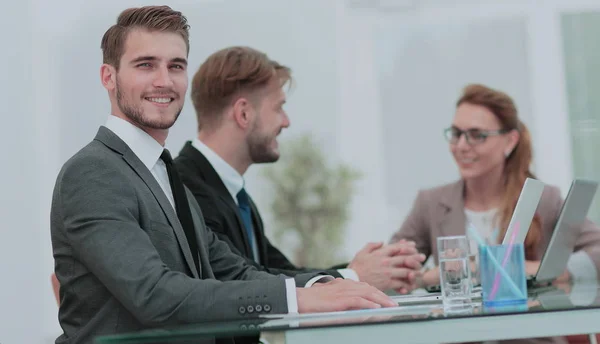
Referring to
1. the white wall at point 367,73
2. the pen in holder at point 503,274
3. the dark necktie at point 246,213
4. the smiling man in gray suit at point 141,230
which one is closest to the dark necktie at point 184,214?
the smiling man in gray suit at point 141,230

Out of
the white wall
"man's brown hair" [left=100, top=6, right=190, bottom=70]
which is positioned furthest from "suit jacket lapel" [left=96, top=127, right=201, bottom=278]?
the white wall

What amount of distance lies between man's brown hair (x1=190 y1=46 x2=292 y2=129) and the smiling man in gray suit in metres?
1.15

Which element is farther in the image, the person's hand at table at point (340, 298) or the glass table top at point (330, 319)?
the person's hand at table at point (340, 298)

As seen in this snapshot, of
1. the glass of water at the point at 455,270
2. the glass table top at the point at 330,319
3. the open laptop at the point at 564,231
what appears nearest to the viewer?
the glass table top at the point at 330,319

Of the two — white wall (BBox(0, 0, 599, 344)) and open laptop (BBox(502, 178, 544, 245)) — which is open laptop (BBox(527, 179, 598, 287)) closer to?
open laptop (BBox(502, 178, 544, 245))

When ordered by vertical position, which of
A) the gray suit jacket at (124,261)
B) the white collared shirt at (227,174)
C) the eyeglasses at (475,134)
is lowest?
the gray suit jacket at (124,261)

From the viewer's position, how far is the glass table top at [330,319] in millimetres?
1503

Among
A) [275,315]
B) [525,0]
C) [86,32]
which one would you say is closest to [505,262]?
[275,315]

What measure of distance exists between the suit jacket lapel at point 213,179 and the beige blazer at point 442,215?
3.30 feet

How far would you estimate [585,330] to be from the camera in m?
1.63

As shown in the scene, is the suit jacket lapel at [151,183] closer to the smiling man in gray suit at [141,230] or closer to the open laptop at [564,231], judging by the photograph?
the smiling man in gray suit at [141,230]

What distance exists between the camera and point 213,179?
3.18m

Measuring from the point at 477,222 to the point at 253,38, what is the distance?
3953mm

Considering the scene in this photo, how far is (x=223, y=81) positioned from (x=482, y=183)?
1223mm
